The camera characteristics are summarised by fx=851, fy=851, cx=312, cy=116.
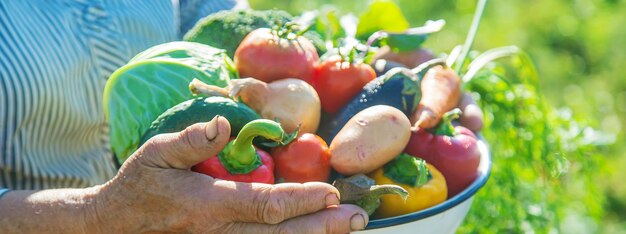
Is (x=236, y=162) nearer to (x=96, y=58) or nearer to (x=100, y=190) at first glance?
(x=100, y=190)

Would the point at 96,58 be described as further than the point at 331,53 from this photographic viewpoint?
Yes

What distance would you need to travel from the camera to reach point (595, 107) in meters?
3.42

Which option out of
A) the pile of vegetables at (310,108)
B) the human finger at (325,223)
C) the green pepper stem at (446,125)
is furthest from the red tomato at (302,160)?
the green pepper stem at (446,125)

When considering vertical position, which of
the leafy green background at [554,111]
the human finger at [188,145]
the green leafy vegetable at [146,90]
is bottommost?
the leafy green background at [554,111]

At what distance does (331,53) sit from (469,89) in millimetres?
506

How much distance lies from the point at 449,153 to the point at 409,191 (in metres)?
0.12

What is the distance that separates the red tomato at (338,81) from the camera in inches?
48.6

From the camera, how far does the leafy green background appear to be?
184cm

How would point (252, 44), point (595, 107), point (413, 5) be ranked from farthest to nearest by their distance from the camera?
point (413, 5) < point (595, 107) < point (252, 44)

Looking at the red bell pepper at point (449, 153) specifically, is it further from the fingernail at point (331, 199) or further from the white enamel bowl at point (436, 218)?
the fingernail at point (331, 199)

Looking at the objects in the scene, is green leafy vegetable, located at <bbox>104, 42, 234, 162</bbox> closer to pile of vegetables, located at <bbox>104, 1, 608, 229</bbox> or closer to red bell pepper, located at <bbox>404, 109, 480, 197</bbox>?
pile of vegetables, located at <bbox>104, 1, 608, 229</bbox>

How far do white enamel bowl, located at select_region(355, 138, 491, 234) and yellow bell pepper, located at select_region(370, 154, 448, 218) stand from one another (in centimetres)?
2

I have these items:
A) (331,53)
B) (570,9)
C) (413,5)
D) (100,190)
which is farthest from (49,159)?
(570,9)

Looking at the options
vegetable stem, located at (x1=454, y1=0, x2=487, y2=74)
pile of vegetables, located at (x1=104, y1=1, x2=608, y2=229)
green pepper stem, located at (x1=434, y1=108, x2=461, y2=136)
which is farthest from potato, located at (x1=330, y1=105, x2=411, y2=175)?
vegetable stem, located at (x1=454, y1=0, x2=487, y2=74)
